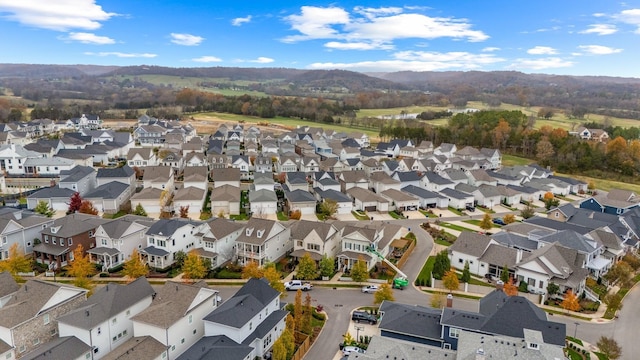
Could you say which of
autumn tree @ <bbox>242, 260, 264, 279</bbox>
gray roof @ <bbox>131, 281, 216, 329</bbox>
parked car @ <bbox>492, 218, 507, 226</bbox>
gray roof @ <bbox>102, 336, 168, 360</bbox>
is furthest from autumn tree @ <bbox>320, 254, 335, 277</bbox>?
parked car @ <bbox>492, 218, 507, 226</bbox>

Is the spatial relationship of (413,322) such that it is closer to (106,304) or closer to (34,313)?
(106,304)

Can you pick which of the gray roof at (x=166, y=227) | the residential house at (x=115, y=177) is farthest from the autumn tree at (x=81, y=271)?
the residential house at (x=115, y=177)

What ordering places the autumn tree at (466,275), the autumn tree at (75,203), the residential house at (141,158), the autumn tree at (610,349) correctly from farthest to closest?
the residential house at (141,158), the autumn tree at (75,203), the autumn tree at (466,275), the autumn tree at (610,349)

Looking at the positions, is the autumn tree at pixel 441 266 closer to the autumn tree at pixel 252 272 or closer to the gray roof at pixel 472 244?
the gray roof at pixel 472 244

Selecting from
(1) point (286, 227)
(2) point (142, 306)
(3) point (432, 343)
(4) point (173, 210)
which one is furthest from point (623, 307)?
(4) point (173, 210)

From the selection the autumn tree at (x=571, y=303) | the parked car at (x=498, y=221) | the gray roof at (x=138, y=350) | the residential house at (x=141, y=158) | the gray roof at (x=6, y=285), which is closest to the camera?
the gray roof at (x=138, y=350)

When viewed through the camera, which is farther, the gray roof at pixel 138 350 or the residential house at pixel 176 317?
the residential house at pixel 176 317

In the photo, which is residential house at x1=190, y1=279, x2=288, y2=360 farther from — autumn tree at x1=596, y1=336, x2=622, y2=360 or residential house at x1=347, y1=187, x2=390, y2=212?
residential house at x1=347, y1=187, x2=390, y2=212
